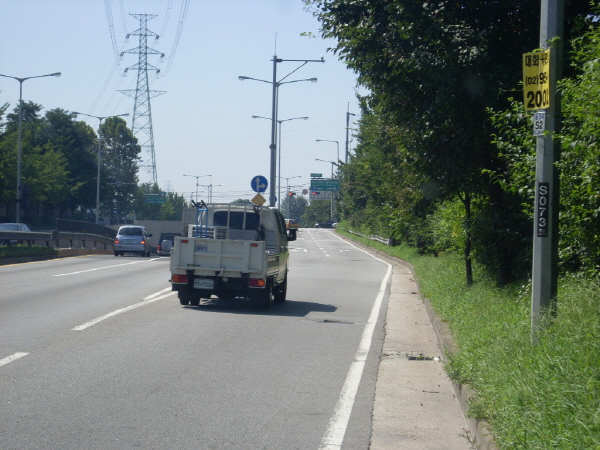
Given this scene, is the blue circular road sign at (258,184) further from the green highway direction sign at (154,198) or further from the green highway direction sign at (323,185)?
the green highway direction sign at (154,198)

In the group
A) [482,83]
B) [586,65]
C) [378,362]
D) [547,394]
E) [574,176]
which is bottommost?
[378,362]

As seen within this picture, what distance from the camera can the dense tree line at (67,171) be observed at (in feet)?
159

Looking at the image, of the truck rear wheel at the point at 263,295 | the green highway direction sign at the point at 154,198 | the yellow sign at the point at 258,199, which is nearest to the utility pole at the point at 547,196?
the truck rear wheel at the point at 263,295

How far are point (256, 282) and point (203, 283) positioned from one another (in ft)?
3.67

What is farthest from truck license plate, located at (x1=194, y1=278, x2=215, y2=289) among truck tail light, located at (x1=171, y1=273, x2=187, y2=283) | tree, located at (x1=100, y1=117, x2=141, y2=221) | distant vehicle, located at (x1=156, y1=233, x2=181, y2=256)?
tree, located at (x1=100, y1=117, x2=141, y2=221)

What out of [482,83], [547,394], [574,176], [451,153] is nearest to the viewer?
[547,394]

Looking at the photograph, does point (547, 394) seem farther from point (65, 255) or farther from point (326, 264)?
point (65, 255)

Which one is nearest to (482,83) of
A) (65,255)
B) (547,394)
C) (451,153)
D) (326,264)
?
(451,153)

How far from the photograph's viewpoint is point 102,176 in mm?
76375

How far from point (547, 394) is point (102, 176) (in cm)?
7532

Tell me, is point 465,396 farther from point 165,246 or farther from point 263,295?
point 165,246

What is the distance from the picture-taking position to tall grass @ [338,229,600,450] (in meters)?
4.78

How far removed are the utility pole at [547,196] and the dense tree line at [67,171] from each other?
107 ft

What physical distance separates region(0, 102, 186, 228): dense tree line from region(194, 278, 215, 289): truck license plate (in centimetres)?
2496
